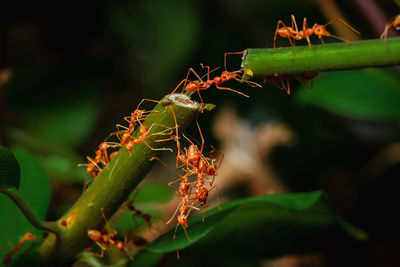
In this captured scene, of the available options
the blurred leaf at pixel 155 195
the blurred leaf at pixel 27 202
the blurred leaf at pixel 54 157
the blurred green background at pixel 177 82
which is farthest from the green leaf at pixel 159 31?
the blurred leaf at pixel 27 202

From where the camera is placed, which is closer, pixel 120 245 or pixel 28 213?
pixel 28 213

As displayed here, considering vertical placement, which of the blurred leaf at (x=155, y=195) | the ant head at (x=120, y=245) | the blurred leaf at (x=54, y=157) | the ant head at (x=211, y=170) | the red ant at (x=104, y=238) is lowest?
the blurred leaf at (x=155, y=195)

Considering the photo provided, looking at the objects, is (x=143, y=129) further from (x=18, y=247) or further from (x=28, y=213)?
(x=18, y=247)

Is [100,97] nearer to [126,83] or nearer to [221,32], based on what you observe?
[126,83]

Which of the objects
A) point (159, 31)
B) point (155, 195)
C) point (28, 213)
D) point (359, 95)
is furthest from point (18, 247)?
point (159, 31)

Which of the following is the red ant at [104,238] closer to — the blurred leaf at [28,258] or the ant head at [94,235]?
the ant head at [94,235]
